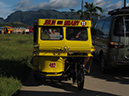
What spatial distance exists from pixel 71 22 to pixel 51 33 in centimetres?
81

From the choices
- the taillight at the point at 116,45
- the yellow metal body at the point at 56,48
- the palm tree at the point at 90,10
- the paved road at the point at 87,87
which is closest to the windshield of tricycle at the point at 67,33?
the yellow metal body at the point at 56,48

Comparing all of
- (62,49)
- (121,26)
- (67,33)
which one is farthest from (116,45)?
(62,49)

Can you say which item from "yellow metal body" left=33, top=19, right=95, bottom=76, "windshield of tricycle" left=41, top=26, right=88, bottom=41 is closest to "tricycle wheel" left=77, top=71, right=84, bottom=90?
"yellow metal body" left=33, top=19, right=95, bottom=76

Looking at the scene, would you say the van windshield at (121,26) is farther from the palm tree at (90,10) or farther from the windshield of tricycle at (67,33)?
the palm tree at (90,10)

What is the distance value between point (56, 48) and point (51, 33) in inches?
41.3

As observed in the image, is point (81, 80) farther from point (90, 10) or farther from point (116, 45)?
point (90, 10)

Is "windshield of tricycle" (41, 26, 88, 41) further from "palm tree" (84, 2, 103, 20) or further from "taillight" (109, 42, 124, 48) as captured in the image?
"palm tree" (84, 2, 103, 20)

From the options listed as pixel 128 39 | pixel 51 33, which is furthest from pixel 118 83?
pixel 51 33

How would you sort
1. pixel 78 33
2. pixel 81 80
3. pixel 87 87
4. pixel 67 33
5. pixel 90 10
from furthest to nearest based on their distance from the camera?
pixel 90 10
pixel 78 33
pixel 67 33
pixel 87 87
pixel 81 80

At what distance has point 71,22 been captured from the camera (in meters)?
7.16

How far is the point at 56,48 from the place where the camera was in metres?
6.44

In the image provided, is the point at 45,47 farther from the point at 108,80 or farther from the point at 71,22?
the point at 108,80

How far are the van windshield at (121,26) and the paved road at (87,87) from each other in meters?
1.80

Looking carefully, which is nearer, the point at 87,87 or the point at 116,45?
the point at 87,87
